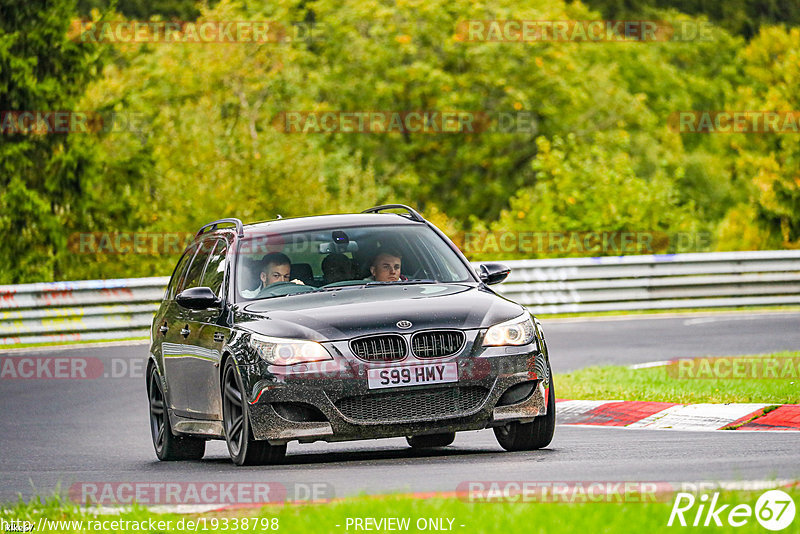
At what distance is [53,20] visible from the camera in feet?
105

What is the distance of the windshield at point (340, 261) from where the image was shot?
33.2ft

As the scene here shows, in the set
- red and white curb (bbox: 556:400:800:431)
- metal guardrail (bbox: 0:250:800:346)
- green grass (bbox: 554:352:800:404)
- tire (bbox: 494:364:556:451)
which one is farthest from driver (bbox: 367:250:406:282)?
metal guardrail (bbox: 0:250:800:346)

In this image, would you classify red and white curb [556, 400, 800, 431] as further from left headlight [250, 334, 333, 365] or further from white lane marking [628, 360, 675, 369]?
left headlight [250, 334, 333, 365]

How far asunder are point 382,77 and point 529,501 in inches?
1833

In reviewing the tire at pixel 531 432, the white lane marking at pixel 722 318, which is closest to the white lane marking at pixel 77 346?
the white lane marking at pixel 722 318

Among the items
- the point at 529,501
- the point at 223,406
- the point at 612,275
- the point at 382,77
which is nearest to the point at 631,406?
the point at 223,406

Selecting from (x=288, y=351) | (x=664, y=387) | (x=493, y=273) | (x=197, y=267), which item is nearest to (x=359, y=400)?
(x=288, y=351)

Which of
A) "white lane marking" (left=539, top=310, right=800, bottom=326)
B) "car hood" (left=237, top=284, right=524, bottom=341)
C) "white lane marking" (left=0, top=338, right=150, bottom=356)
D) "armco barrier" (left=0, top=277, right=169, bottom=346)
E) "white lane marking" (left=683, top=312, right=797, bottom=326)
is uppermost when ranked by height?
"car hood" (left=237, top=284, right=524, bottom=341)

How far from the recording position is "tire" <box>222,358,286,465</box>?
9.16m

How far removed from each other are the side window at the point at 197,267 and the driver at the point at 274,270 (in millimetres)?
1097

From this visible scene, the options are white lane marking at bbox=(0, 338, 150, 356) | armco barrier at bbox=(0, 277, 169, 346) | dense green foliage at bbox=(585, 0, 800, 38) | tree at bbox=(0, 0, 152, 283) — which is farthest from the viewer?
dense green foliage at bbox=(585, 0, 800, 38)

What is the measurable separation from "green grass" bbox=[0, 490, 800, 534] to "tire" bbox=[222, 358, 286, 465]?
7.45 ft

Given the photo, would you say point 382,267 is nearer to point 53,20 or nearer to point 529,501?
point 529,501

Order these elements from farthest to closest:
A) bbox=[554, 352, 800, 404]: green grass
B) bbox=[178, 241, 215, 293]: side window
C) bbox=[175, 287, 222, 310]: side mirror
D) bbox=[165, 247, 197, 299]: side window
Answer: bbox=[554, 352, 800, 404]: green grass, bbox=[165, 247, 197, 299]: side window, bbox=[178, 241, 215, 293]: side window, bbox=[175, 287, 222, 310]: side mirror
